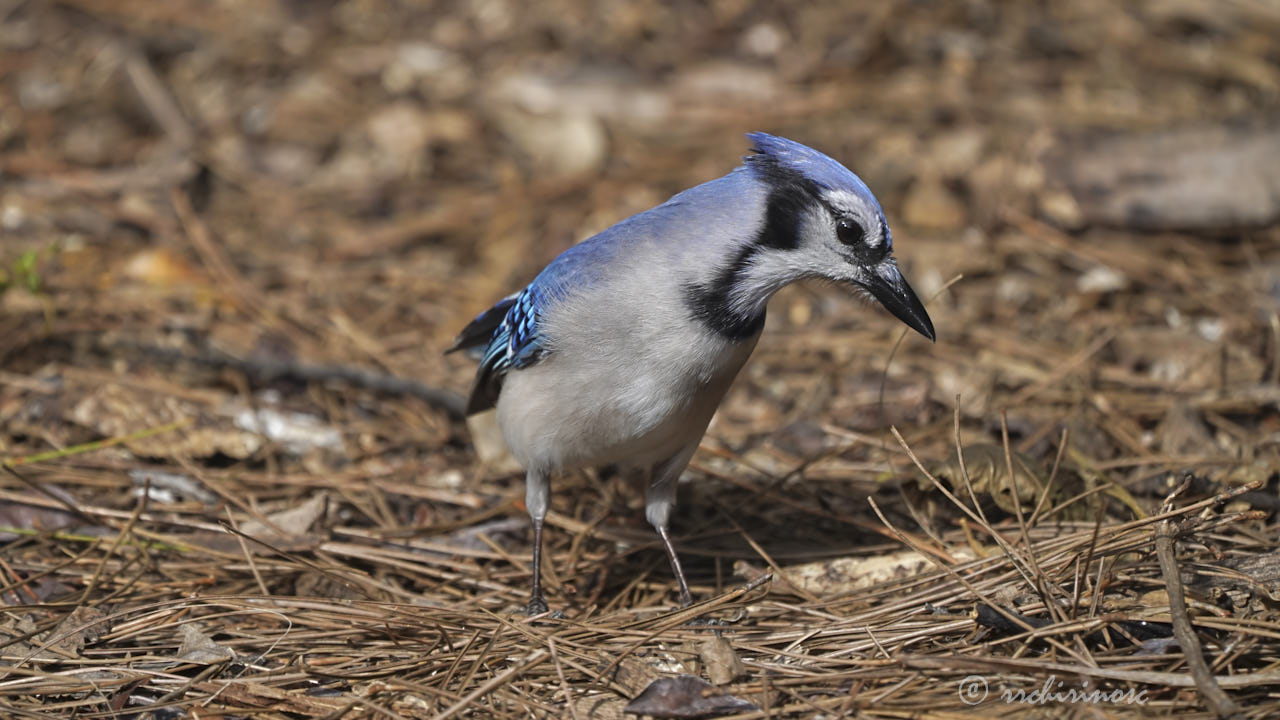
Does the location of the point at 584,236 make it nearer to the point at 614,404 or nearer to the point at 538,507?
the point at 538,507

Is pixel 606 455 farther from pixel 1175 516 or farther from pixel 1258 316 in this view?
pixel 1258 316

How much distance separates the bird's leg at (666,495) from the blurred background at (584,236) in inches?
8.1

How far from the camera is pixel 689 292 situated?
3.03 m

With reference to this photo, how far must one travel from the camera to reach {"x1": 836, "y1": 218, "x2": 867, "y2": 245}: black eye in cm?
302

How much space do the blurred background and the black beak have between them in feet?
1.16

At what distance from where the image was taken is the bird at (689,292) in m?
3.03

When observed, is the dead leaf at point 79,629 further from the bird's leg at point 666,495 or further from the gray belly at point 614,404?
the bird's leg at point 666,495

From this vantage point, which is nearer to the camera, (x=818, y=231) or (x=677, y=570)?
(x=818, y=231)

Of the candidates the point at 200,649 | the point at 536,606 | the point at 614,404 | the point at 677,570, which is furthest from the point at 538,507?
the point at 200,649

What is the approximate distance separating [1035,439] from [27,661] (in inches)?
124

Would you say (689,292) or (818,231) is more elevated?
(818,231)

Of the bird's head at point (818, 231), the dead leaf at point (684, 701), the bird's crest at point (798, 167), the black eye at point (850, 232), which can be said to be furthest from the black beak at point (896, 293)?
the dead leaf at point (684, 701)

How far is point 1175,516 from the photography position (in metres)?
2.81

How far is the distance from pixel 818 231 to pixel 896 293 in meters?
0.28
